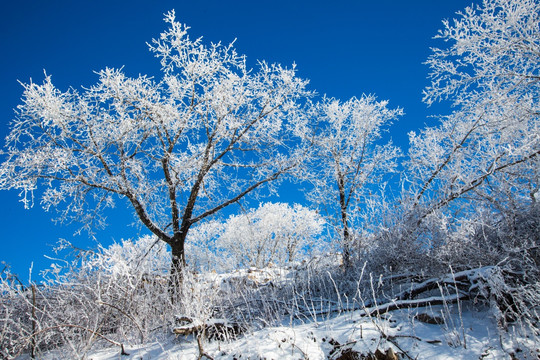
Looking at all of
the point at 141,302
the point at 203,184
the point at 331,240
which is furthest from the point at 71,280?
the point at 331,240

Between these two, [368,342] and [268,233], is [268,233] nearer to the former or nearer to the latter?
[268,233]

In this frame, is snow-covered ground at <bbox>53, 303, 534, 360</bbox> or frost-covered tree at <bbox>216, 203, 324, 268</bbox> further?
frost-covered tree at <bbox>216, 203, 324, 268</bbox>

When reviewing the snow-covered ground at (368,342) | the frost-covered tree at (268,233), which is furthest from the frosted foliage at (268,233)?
the snow-covered ground at (368,342)

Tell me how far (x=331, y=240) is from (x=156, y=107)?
5.95 m

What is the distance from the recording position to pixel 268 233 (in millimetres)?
26219

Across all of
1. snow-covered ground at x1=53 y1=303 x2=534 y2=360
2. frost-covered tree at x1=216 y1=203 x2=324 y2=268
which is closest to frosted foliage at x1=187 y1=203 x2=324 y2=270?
frost-covered tree at x1=216 y1=203 x2=324 y2=268

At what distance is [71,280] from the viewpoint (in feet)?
22.3

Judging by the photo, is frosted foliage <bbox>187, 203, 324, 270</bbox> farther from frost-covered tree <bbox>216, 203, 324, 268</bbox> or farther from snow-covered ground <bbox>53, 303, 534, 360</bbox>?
snow-covered ground <bbox>53, 303, 534, 360</bbox>

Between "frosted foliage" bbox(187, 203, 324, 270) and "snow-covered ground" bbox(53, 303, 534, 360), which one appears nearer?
"snow-covered ground" bbox(53, 303, 534, 360)

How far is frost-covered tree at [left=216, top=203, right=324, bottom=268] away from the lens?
2572 cm

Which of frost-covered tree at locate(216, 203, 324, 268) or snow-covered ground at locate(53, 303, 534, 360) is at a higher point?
frost-covered tree at locate(216, 203, 324, 268)

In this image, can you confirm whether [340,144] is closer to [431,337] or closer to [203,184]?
[203,184]

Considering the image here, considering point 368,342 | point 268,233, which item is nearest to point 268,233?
point 268,233

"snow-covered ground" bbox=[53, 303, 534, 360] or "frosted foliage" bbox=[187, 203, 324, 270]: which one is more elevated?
"frosted foliage" bbox=[187, 203, 324, 270]
